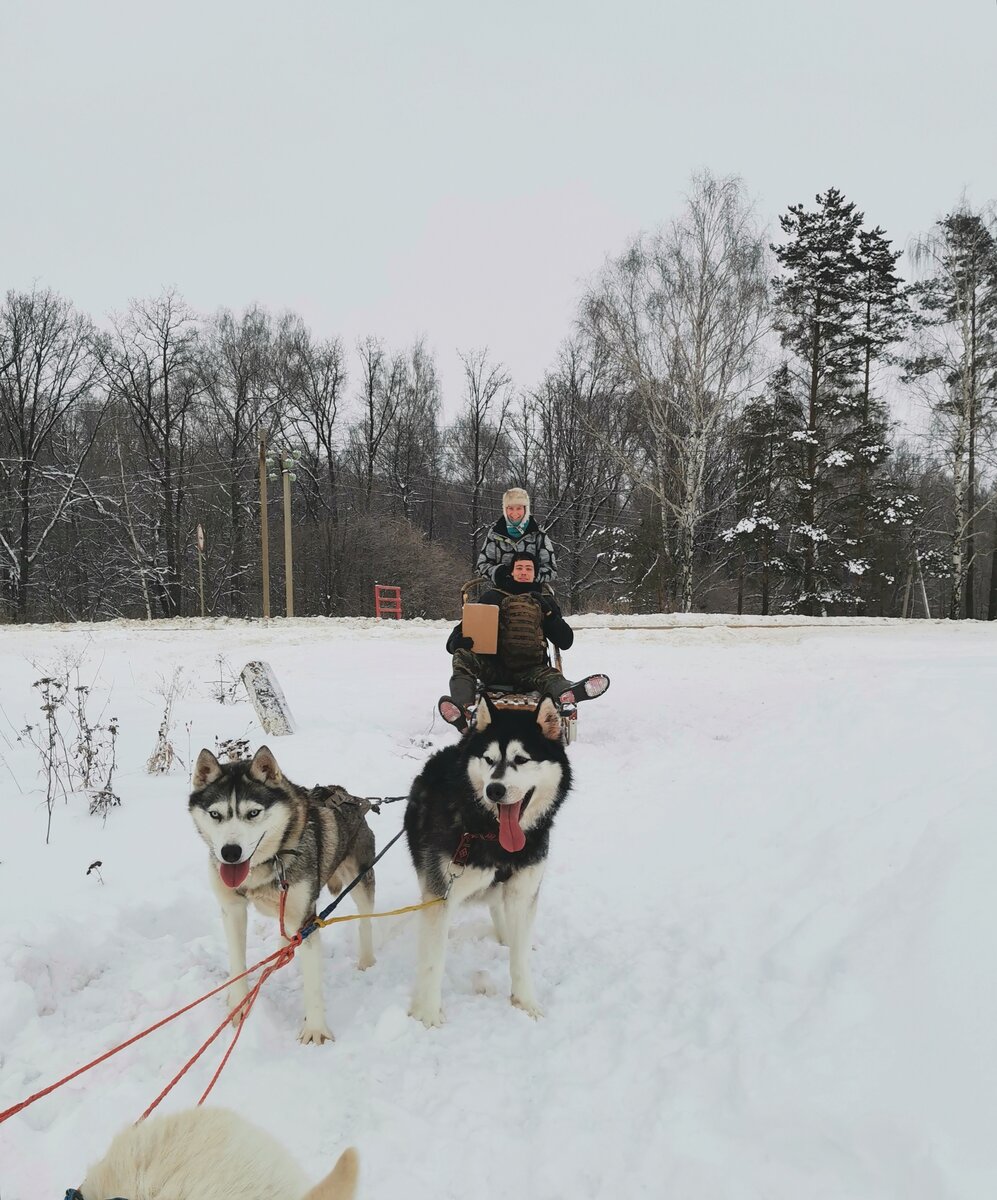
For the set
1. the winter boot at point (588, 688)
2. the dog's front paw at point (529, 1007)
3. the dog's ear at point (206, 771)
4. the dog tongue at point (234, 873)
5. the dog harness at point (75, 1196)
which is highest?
the dog's ear at point (206, 771)

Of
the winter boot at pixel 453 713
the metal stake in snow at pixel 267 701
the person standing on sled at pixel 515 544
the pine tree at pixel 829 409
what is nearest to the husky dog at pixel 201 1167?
the winter boot at pixel 453 713

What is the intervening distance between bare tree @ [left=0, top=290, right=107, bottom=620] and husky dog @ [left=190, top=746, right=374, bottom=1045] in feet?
87.1

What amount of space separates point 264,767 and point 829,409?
852 inches

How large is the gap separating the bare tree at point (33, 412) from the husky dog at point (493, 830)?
2674 centimetres

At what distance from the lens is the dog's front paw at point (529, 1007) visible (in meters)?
2.67

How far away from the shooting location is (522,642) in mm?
5453

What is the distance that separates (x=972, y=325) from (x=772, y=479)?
6370 mm

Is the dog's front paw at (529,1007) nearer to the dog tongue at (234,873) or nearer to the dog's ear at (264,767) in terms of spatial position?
the dog tongue at (234,873)

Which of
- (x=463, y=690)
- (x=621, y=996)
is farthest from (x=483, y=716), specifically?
(x=463, y=690)

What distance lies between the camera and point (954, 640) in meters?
10.9

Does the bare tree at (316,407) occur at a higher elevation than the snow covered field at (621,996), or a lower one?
higher

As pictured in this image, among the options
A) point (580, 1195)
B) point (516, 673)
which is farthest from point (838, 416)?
point (580, 1195)

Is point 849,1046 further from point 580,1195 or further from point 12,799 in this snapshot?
point 12,799

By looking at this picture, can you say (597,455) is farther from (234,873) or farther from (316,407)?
(234,873)
